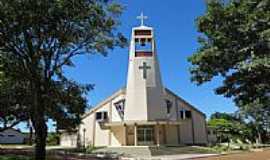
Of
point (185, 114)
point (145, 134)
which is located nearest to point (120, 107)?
point (145, 134)

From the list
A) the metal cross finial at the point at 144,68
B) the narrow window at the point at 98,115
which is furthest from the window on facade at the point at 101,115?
the metal cross finial at the point at 144,68

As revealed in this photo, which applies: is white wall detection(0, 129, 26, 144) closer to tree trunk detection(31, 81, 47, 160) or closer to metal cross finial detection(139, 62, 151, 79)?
metal cross finial detection(139, 62, 151, 79)

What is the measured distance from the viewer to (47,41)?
18562 mm

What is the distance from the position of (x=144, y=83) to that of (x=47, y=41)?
2127 centimetres

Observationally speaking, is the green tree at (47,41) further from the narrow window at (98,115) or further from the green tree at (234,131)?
the green tree at (234,131)

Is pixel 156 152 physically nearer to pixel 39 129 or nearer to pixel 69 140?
pixel 39 129

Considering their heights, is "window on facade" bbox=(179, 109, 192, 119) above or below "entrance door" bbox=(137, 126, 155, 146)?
above

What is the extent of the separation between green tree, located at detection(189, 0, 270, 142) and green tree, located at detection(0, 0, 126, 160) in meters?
7.01

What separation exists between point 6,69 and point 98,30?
5.33 meters

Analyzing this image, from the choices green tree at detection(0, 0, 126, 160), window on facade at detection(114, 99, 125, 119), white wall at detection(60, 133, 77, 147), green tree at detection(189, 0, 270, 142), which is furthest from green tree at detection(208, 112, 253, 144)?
green tree at detection(189, 0, 270, 142)

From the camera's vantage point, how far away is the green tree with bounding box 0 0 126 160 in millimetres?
16531

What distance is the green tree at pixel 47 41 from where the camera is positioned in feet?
54.2

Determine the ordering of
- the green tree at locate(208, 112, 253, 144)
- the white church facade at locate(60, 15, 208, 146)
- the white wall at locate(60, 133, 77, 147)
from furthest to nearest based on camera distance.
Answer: the green tree at locate(208, 112, 253, 144), the white wall at locate(60, 133, 77, 147), the white church facade at locate(60, 15, 208, 146)

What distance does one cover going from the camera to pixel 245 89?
12.6 m
